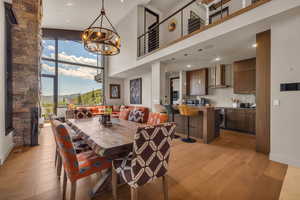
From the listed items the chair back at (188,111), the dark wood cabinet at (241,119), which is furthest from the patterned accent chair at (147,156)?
the dark wood cabinet at (241,119)

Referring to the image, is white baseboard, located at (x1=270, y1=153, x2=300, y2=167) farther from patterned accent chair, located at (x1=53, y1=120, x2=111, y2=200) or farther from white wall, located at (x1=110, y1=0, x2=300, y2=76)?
patterned accent chair, located at (x1=53, y1=120, x2=111, y2=200)

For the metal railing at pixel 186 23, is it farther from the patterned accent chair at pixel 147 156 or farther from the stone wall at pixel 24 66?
the patterned accent chair at pixel 147 156

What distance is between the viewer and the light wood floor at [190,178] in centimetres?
160

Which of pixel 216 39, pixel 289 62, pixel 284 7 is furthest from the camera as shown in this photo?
pixel 216 39

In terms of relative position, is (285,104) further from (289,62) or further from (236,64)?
(236,64)

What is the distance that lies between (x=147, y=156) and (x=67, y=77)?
23.6 ft

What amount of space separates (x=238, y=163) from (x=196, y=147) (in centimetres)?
94

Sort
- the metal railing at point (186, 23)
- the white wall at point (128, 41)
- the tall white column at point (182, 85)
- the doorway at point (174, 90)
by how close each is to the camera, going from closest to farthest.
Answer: the metal railing at point (186, 23), the white wall at point (128, 41), the tall white column at point (182, 85), the doorway at point (174, 90)

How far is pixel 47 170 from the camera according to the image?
213 centimetres

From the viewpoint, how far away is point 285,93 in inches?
92.1

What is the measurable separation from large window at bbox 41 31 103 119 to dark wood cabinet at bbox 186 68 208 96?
16.5 feet

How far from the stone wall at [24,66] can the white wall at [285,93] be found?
5.39m

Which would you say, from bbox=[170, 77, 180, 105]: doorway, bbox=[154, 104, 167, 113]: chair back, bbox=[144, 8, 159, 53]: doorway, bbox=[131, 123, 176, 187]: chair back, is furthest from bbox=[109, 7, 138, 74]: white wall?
bbox=[131, 123, 176, 187]: chair back

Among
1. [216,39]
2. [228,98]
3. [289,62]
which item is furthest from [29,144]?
[228,98]
